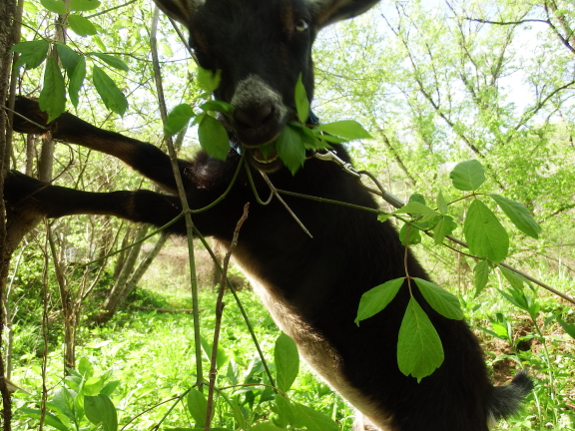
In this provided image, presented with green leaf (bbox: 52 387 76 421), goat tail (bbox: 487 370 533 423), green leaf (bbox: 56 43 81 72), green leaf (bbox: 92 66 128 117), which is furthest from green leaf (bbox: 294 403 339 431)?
goat tail (bbox: 487 370 533 423)

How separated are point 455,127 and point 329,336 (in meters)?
8.74

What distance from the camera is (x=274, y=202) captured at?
9.18ft

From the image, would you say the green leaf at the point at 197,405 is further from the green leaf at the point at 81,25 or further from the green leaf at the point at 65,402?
the green leaf at the point at 65,402

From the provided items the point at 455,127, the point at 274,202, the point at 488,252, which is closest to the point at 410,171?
the point at 455,127

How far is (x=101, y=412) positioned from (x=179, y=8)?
A: 8.18 ft

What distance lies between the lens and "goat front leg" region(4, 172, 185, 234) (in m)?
2.17

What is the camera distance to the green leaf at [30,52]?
1129 millimetres

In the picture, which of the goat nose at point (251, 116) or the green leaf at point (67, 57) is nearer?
the green leaf at point (67, 57)

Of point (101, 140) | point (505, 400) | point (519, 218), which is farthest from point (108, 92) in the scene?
point (505, 400)

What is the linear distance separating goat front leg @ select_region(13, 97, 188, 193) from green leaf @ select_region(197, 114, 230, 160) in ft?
5.80

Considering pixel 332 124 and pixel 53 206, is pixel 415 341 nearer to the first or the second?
pixel 332 124

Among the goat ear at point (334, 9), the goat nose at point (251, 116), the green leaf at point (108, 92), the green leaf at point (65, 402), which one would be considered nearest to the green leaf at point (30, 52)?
the green leaf at point (108, 92)

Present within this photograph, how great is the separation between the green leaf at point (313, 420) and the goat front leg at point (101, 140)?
2.07 metres

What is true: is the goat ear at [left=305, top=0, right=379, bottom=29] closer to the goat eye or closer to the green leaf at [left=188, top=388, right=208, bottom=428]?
the goat eye
